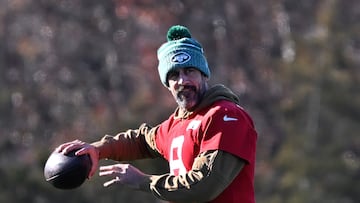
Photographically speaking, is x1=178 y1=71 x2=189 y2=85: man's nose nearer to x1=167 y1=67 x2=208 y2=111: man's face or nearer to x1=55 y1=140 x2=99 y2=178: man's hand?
x1=167 y1=67 x2=208 y2=111: man's face

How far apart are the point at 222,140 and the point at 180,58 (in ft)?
2.19

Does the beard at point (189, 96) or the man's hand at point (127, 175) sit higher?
the beard at point (189, 96)

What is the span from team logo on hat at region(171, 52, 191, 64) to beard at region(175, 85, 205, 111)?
0.17m

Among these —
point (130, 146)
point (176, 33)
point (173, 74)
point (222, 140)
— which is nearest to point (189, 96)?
point (173, 74)

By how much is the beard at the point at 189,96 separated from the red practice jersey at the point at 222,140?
0.06m

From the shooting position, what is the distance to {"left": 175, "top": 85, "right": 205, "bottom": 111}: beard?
27.1 ft

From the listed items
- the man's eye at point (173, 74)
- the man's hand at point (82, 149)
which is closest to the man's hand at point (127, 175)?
the man's hand at point (82, 149)

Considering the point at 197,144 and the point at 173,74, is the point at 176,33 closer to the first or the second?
the point at 173,74

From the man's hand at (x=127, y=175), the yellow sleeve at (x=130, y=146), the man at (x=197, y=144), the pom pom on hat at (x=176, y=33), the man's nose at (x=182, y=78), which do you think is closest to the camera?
the man at (x=197, y=144)

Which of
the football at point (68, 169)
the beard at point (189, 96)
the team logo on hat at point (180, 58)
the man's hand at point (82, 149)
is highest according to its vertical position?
the team logo on hat at point (180, 58)

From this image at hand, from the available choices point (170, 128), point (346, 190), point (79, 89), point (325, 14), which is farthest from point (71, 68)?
point (170, 128)

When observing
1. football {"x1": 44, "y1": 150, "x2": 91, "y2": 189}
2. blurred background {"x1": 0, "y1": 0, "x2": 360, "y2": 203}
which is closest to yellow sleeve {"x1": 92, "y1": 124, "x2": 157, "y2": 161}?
football {"x1": 44, "y1": 150, "x2": 91, "y2": 189}

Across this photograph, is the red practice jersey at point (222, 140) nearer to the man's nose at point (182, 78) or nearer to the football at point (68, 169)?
the man's nose at point (182, 78)

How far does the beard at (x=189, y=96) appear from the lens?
27.1 ft
